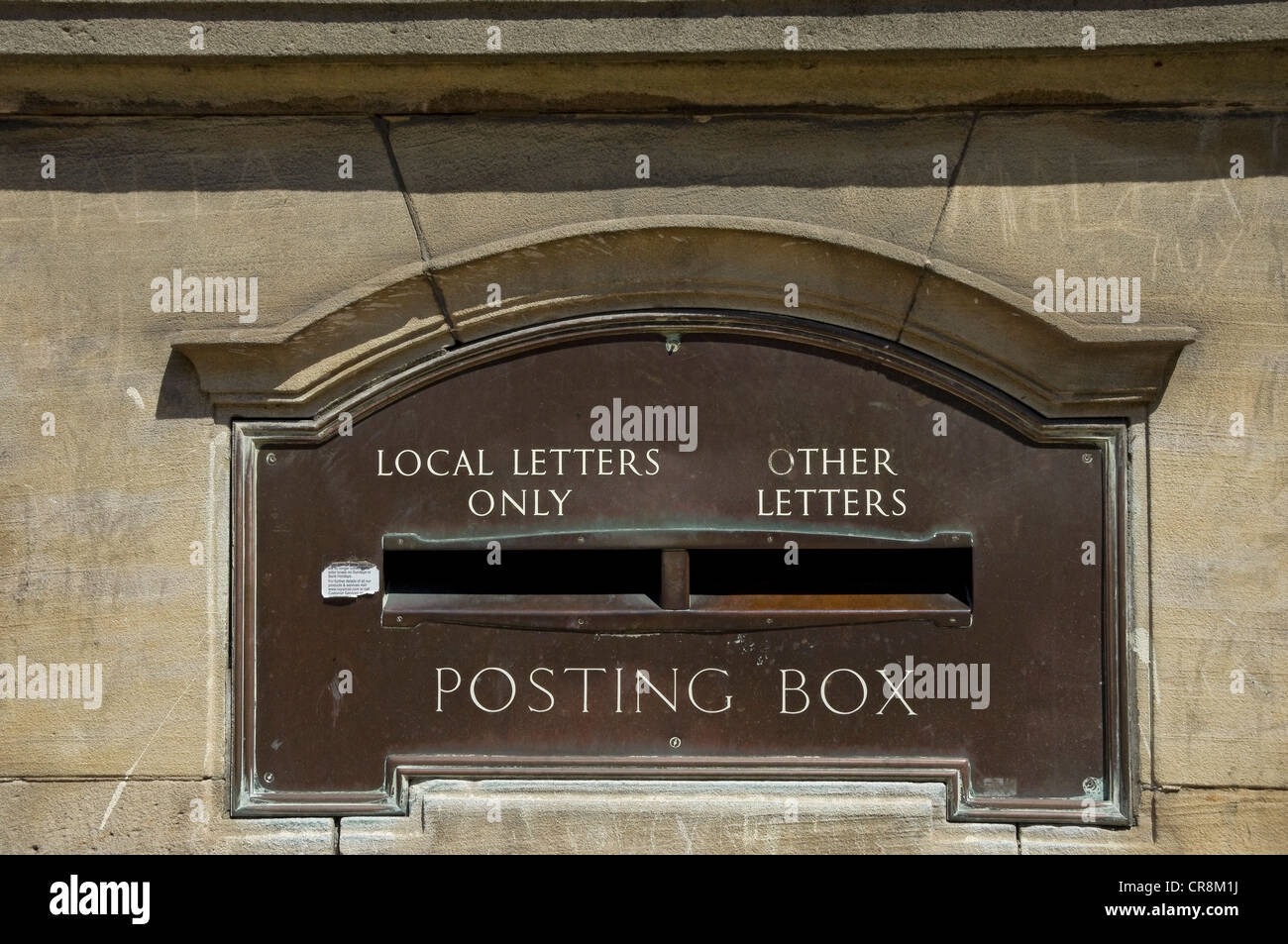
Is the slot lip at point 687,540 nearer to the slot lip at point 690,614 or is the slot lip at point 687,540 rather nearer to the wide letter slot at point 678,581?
the wide letter slot at point 678,581

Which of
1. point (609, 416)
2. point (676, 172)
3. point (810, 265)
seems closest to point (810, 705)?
point (609, 416)

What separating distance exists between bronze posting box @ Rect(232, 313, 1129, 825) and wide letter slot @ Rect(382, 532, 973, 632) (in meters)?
0.01

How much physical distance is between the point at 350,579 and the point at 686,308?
1.34 metres

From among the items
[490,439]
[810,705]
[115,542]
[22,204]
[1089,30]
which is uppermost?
[1089,30]

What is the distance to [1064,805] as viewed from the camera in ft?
10.9

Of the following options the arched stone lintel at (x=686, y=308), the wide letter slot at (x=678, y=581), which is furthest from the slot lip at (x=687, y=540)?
the arched stone lintel at (x=686, y=308)

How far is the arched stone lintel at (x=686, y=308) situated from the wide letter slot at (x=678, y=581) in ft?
1.85

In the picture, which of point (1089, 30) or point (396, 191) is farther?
point (396, 191)

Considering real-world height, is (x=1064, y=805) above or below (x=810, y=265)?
below

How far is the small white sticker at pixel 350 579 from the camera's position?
→ 3.37m

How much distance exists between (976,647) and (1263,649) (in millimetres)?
847

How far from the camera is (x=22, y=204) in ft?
11.1

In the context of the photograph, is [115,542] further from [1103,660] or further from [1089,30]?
[1089,30]

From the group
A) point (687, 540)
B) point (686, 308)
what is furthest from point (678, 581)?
point (686, 308)
